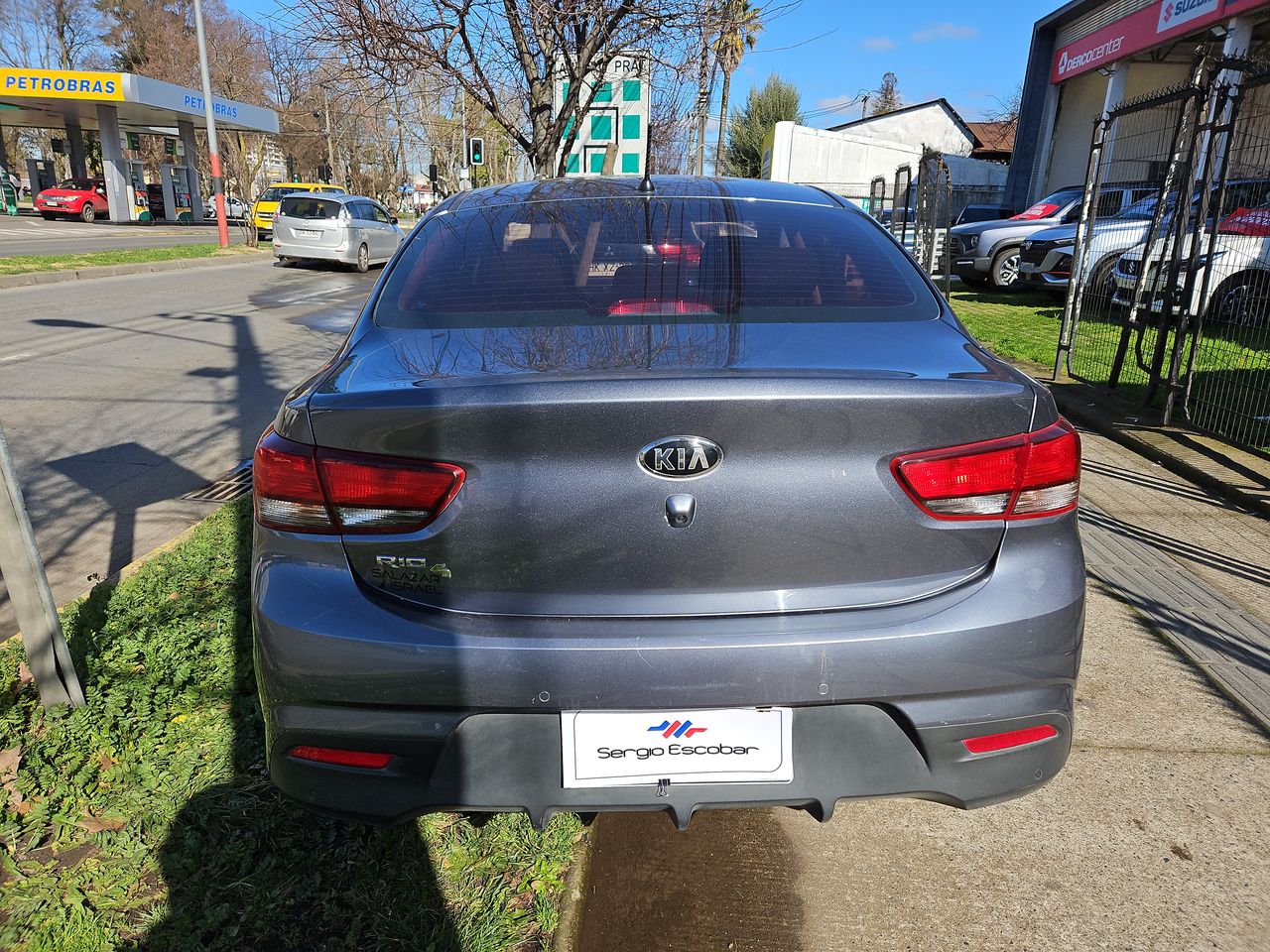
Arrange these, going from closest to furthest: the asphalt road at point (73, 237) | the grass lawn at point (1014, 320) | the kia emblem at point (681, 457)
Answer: the kia emblem at point (681, 457), the grass lawn at point (1014, 320), the asphalt road at point (73, 237)

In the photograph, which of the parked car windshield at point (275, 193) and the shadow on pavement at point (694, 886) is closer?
the shadow on pavement at point (694, 886)

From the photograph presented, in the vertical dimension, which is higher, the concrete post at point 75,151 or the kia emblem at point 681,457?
the concrete post at point 75,151

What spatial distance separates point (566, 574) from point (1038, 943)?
54.9 inches

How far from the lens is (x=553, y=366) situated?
186cm

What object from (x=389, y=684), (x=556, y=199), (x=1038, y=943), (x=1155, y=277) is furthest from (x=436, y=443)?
(x=1155, y=277)

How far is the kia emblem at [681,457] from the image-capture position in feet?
5.68

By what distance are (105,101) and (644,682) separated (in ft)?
143

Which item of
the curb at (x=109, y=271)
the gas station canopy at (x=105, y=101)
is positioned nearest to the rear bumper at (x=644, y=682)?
the curb at (x=109, y=271)

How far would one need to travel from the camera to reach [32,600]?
8.64 ft

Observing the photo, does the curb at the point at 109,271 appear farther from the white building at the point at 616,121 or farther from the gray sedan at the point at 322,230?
the white building at the point at 616,121

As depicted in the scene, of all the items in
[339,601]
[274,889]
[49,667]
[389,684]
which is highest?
[339,601]

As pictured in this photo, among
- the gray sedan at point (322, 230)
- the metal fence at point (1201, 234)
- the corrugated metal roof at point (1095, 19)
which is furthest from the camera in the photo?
the corrugated metal roof at point (1095, 19)

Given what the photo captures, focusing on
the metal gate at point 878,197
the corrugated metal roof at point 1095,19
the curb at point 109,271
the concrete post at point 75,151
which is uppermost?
the corrugated metal roof at point 1095,19

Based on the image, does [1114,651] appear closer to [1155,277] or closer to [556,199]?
[556,199]
